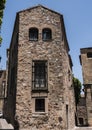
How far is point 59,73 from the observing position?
15.7 metres

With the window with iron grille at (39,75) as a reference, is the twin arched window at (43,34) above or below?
above

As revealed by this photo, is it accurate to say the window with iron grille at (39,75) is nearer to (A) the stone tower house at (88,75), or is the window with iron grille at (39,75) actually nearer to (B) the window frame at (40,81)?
(B) the window frame at (40,81)

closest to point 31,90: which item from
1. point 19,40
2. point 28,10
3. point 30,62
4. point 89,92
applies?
point 30,62

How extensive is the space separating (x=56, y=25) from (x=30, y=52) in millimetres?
3090

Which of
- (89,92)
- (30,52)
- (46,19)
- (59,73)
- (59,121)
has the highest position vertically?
(46,19)

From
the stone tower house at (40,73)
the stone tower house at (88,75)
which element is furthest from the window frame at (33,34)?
the stone tower house at (88,75)

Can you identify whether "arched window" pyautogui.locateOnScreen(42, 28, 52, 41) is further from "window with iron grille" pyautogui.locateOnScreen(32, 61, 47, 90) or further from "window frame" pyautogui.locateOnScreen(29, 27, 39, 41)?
"window with iron grille" pyautogui.locateOnScreen(32, 61, 47, 90)

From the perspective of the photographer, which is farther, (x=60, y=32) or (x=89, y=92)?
(x=89, y=92)

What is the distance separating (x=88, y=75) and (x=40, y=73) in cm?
884

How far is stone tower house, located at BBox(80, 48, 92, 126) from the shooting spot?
21603mm

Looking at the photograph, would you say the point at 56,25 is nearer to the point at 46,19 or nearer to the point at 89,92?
the point at 46,19

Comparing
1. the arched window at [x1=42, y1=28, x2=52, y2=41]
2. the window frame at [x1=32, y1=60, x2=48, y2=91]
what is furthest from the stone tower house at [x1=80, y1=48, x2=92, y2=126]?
the arched window at [x1=42, y1=28, x2=52, y2=41]

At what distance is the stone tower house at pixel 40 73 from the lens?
14.8 meters

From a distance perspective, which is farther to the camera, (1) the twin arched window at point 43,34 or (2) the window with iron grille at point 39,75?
(1) the twin arched window at point 43,34
